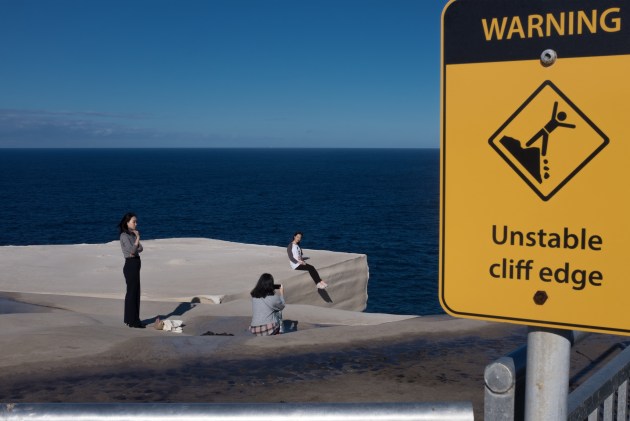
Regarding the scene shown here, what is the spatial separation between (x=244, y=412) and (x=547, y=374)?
2.54 feet

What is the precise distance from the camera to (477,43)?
1791 millimetres

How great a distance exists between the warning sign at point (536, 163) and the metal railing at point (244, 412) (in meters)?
0.27

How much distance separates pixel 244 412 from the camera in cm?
191

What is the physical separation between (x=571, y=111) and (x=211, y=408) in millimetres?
1165

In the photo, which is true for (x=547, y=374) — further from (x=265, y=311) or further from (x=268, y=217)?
(x=268, y=217)

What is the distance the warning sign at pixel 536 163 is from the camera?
64.6 inches

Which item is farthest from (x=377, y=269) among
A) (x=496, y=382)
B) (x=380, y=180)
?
(x=380, y=180)

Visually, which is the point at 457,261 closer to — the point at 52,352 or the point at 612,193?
the point at 612,193

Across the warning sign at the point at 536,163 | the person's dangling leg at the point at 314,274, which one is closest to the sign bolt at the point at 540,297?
the warning sign at the point at 536,163

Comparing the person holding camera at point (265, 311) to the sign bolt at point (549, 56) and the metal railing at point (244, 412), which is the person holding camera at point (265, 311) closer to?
the metal railing at point (244, 412)

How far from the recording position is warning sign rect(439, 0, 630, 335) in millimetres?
1641

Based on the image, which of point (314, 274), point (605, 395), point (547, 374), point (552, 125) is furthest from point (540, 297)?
point (314, 274)

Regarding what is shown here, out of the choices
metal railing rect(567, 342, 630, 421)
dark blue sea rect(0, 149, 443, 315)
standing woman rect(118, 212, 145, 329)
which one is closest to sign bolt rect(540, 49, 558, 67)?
metal railing rect(567, 342, 630, 421)

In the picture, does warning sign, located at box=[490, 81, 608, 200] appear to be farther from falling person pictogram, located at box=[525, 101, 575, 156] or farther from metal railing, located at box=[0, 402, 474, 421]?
metal railing, located at box=[0, 402, 474, 421]
